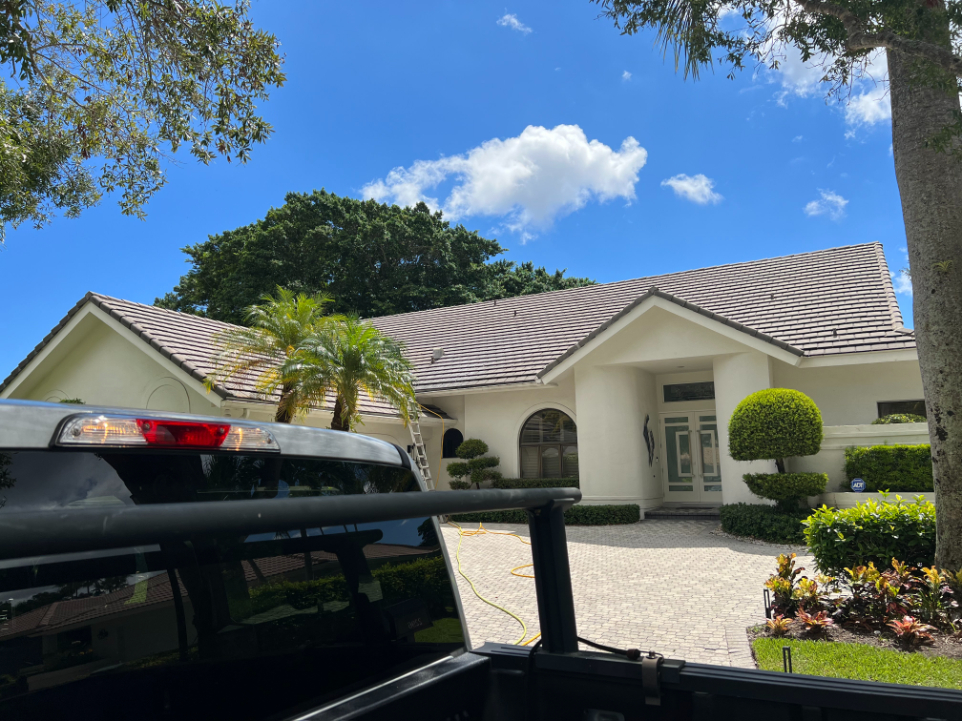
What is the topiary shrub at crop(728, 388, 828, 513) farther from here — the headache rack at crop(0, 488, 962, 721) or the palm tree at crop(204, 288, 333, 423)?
the headache rack at crop(0, 488, 962, 721)

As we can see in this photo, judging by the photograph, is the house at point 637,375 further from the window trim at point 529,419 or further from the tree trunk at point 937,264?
the tree trunk at point 937,264

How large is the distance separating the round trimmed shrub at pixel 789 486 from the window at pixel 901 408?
3.21 metres

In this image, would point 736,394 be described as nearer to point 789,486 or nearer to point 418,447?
point 789,486

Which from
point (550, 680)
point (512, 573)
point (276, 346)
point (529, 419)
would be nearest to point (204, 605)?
point (550, 680)

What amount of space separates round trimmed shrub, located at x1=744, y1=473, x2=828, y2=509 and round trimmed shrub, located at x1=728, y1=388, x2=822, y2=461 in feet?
1.48

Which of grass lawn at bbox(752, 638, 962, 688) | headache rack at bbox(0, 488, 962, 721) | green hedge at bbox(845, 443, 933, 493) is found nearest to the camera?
headache rack at bbox(0, 488, 962, 721)

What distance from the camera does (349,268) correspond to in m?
36.9

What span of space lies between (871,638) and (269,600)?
695cm

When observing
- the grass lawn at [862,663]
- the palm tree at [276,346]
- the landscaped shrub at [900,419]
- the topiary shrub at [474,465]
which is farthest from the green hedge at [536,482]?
the grass lawn at [862,663]

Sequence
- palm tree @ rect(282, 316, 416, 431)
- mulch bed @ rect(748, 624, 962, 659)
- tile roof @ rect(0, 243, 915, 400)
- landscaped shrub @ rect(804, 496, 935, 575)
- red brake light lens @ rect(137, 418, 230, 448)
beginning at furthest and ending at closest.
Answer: tile roof @ rect(0, 243, 915, 400)
palm tree @ rect(282, 316, 416, 431)
landscaped shrub @ rect(804, 496, 935, 575)
mulch bed @ rect(748, 624, 962, 659)
red brake light lens @ rect(137, 418, 230, 448)

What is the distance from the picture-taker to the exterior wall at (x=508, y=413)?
18.9 m

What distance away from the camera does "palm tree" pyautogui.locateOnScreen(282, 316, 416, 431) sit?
14.4 m

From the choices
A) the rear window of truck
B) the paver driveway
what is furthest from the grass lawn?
the rear window of truck

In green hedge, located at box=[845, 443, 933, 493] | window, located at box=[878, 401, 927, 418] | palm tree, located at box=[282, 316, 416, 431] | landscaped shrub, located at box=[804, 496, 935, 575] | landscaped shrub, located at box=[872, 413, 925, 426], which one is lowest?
landscaped shrub, located at box=[804, 496, 935, 575]
